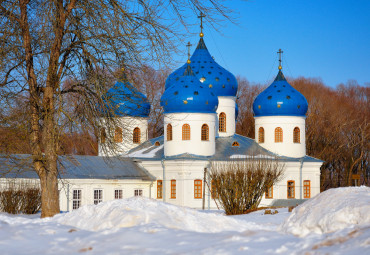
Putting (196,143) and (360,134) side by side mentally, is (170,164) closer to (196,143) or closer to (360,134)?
(196,143)

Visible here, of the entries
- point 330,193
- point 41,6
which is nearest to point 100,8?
point 41,6

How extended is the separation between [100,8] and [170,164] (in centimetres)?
2174

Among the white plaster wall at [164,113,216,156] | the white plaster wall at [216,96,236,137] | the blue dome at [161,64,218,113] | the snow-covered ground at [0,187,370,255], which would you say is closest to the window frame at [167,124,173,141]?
the white plaster wall at [164,113,216,156]

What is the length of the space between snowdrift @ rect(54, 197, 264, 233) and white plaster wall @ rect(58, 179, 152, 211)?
19178 millimetres

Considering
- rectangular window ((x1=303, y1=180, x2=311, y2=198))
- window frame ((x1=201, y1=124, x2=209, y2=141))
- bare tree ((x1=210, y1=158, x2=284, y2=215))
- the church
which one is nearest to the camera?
bare tree ((x1=210, y1=158, x2=284, y2=215))

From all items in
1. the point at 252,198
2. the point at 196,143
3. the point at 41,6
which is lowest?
the point at 252,198

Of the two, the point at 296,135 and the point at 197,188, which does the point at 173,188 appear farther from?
the point at 296,135

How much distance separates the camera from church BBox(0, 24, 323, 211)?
1294 inches

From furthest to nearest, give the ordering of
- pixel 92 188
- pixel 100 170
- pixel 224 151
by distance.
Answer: pixel 224 151, pixel 100 170, pixel 92 188

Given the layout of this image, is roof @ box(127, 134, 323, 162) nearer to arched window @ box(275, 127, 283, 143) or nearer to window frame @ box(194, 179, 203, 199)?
arched window @ box(275, 127, 283, 143)

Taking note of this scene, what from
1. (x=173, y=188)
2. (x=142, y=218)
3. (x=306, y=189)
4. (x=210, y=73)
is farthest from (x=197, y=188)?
(x=142, y=218)

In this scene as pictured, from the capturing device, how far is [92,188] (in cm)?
3212

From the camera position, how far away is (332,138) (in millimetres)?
47438

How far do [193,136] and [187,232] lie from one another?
84.2 ft
